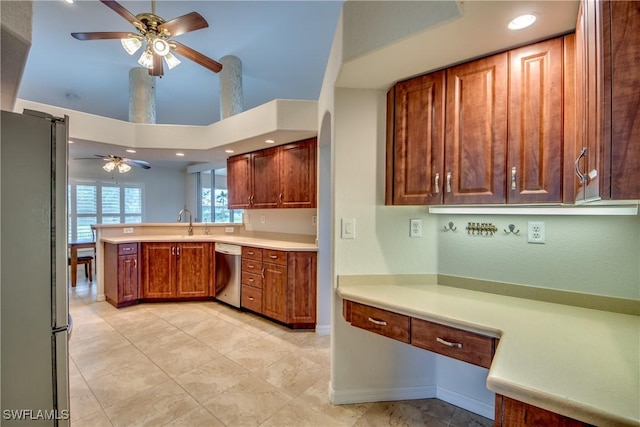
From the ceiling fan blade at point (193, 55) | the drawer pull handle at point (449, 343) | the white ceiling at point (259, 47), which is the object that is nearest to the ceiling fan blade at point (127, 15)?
the ceiling fan blade at point (193, 55)

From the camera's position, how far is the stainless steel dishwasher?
3.55m

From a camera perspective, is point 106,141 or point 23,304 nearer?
point 23,304

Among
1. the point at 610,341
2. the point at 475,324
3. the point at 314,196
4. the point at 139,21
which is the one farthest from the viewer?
the point at 314,196

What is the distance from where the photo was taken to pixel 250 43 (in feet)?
11.3

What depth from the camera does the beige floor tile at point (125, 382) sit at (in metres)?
1.91

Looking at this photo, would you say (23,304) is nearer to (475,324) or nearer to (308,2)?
(475,324)

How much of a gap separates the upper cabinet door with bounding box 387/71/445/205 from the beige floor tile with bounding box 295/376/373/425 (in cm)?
138

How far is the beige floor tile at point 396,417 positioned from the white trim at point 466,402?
0.21 m

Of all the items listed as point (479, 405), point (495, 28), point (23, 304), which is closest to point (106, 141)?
point (23, 304)

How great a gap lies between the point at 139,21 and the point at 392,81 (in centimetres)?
212

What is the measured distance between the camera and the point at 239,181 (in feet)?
13.3

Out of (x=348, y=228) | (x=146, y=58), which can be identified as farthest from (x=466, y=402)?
(x=146, y=58)

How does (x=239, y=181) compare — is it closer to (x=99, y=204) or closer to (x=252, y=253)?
(x=252, y=253)

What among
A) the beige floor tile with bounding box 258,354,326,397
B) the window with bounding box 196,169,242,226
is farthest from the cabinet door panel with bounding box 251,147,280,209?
the window with bounding box 196,169,242,226
